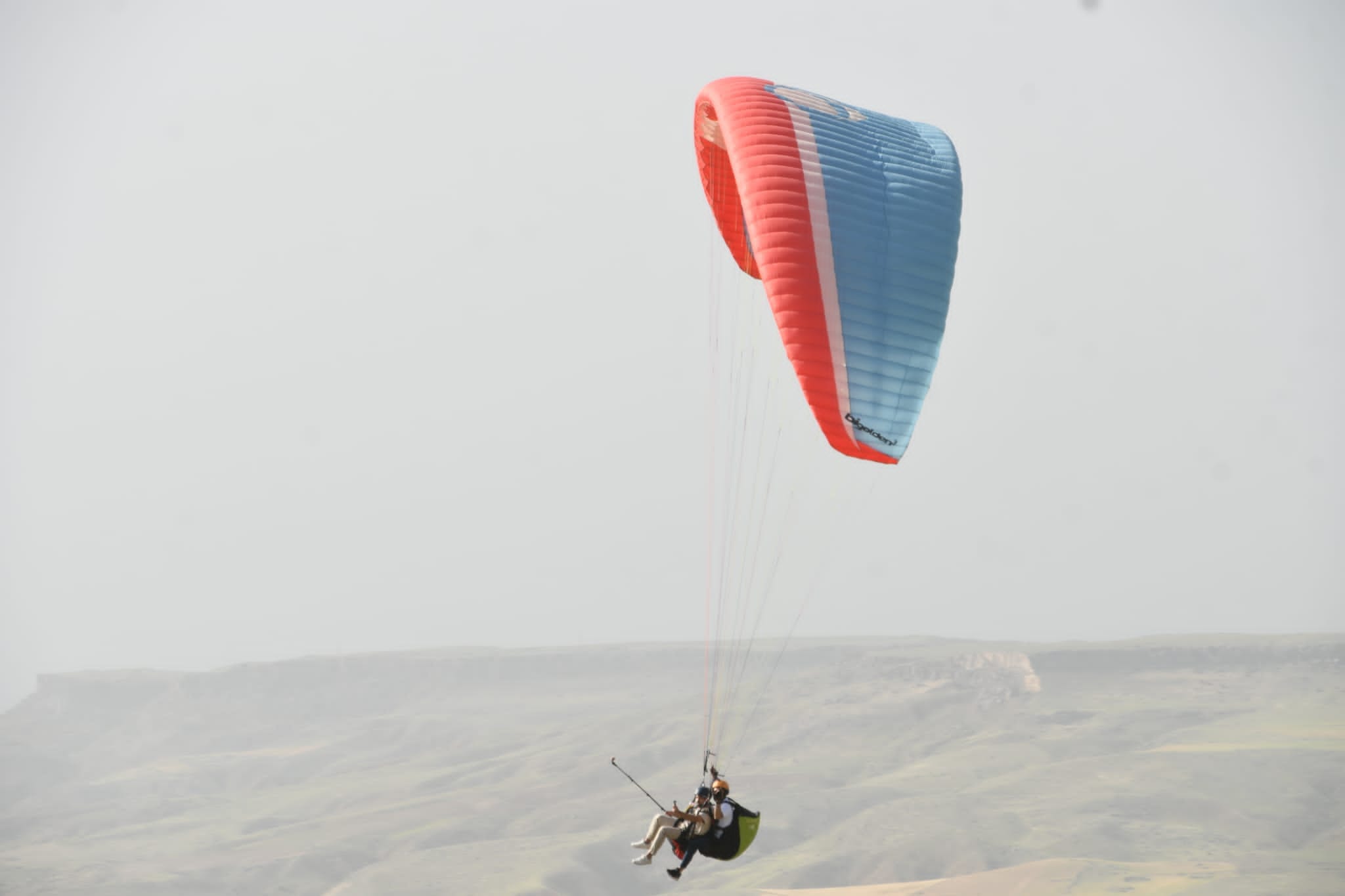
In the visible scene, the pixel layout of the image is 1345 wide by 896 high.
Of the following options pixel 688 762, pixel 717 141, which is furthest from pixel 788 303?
pixel 688 762

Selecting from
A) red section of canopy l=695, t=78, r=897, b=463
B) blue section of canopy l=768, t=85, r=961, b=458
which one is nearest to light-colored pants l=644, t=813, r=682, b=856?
red section of canopy l=695, t=78, r=897, b=463

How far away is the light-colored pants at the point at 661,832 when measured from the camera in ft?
65.8

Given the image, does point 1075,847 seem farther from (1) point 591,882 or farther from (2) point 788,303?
(2) point 788,303

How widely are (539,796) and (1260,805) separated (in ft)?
290

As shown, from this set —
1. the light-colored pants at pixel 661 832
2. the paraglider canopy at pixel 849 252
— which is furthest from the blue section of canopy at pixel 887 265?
the light-colored pants at pixel 661 832

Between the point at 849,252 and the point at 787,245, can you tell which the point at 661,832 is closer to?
the point at 787,245

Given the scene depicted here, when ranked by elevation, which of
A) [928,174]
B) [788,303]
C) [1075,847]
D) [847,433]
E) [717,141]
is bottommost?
[1075,847]

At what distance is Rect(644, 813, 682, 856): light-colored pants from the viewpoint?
65.8ft

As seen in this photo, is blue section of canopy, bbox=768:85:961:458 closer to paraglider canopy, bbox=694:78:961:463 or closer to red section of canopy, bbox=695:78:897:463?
paraglider canopy, bbox=694:78:961:463

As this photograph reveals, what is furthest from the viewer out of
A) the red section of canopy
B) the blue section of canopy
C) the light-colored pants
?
the blue section of canopy

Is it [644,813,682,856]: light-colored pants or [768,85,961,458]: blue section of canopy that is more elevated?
[768,85,961,458]: blue section of canopy

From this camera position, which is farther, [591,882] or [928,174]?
[591,882]

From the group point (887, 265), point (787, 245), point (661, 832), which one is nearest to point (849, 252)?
point (887, 265)

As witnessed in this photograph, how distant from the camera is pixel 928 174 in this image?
22984mm
